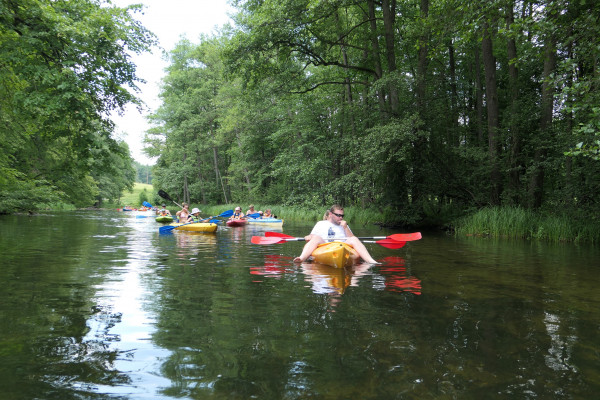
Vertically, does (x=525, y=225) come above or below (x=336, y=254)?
above

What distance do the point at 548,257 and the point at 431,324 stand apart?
6.28 metres

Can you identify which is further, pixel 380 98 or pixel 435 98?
pixel 380 98

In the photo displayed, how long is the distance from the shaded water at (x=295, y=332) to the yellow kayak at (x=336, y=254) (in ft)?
0.80

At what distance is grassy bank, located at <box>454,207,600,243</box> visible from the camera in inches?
452

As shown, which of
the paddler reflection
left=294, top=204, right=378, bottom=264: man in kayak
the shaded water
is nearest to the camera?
the shaded water

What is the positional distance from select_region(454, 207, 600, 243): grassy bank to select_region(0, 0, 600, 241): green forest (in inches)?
7.1

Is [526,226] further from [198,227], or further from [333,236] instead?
[198,227]

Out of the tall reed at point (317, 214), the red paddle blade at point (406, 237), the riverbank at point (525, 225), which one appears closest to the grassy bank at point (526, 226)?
the riverbank at point (525, 225)

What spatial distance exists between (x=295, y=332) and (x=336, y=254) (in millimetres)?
3494

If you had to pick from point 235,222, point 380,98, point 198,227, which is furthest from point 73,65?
point 380,98

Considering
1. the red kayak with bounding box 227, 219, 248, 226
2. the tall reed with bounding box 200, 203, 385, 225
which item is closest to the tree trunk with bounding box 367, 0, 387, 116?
the tall reed with bounding box 200, 203, 385, 225

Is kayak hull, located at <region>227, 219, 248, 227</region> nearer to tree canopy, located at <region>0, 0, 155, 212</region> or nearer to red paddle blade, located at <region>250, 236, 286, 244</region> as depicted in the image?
tree canopy, located at <region>0, 0, 155, 212</region>

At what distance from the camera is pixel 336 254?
7008mm

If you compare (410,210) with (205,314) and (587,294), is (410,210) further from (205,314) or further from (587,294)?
(205,314)
